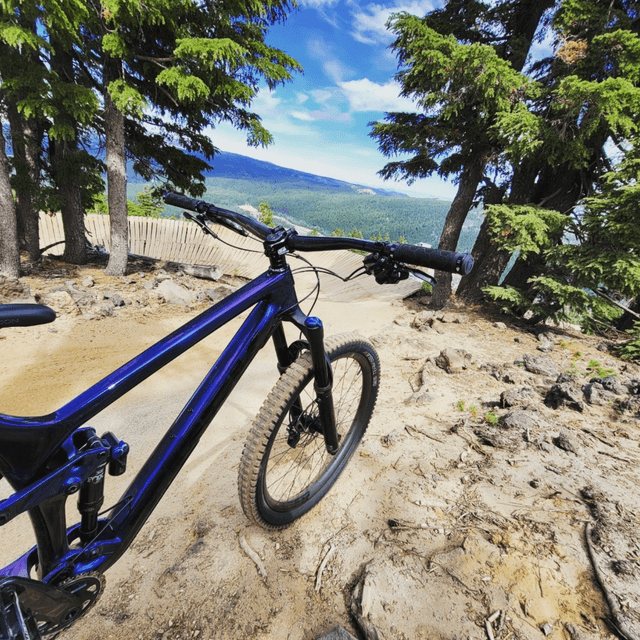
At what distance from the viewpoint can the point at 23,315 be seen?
1.18 metres

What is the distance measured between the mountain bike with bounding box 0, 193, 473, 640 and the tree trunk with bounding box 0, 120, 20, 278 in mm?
6427

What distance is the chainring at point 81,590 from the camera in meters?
1.21

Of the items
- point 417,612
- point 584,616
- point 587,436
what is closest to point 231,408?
point 417,612

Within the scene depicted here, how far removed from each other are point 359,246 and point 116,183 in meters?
8.30

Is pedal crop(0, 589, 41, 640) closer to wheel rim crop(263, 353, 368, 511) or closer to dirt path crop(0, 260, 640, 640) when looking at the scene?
dirt path crop(0, 260, 640, 640)

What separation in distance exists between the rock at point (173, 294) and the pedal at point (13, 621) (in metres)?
6.48

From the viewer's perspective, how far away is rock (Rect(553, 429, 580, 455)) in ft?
8.50

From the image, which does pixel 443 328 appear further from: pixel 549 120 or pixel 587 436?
pixel 549 120

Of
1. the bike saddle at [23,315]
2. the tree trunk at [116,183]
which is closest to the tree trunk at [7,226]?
the tree trunk at [116,183]

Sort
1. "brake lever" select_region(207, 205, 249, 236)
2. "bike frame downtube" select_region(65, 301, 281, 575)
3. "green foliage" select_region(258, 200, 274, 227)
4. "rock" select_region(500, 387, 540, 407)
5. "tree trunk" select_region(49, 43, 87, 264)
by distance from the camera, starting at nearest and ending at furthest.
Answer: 1. "bike frame downtube" select_region(65, 301, 281, 575)
2. "brake lever" select_region(207, 205, 249, 236)
3. "rock" select_region(500, 387, 540, 407)
4. "tree trunk" select_region(49, 43, 87, 264)
5. "green foliage" select_region(258, 200, 274, 227)

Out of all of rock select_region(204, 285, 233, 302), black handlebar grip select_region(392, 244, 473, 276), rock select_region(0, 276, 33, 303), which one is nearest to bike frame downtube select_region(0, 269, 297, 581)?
black handlebar grip select_region(392, 244, 473, 276)

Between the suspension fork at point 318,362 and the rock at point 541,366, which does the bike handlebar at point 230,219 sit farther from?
the rock at point 541,366

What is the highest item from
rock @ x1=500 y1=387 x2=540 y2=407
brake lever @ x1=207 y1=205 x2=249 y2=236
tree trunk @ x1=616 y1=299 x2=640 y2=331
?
brake lever @ x1=207 y1=205 x2=249 y2=236

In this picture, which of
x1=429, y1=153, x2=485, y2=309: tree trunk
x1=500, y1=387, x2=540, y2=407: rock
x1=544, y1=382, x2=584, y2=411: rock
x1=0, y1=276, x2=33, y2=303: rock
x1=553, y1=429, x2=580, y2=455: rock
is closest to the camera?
x1=553, y1=429, x2=580, y2=455: rock
